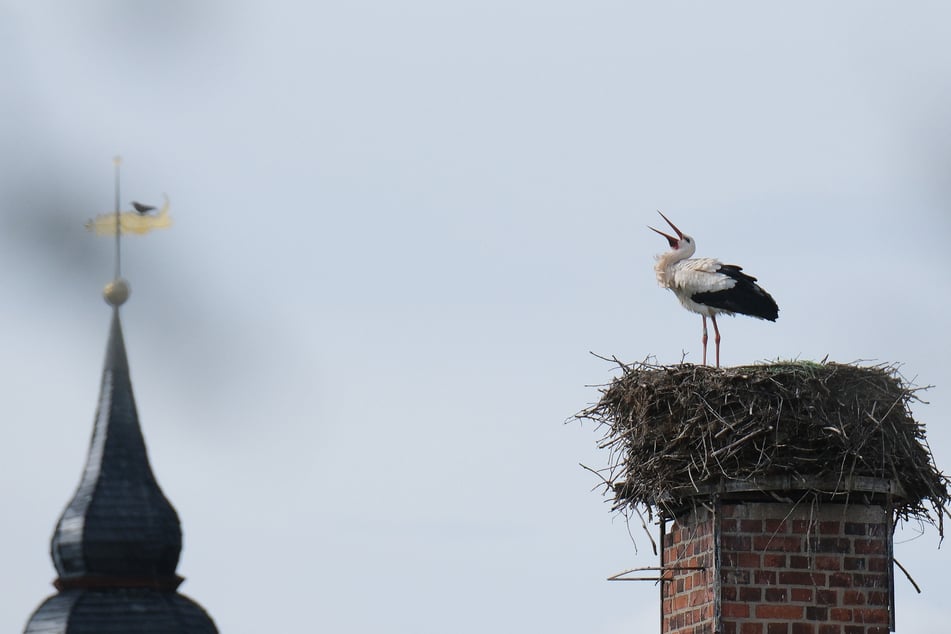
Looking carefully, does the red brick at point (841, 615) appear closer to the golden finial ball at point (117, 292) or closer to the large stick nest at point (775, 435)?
the large stick nest at point (775, 435)

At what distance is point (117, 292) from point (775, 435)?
42.4 ft

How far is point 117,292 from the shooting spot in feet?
91.4

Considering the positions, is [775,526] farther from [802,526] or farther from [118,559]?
[118,559]

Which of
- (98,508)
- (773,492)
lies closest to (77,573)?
(98,508)

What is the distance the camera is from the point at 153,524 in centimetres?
2489

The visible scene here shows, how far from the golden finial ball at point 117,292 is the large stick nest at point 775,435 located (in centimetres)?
1154

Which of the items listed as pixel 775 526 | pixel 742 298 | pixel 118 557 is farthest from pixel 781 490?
pixel 118 557

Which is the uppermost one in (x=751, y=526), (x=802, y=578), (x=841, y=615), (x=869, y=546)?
(x=751, y=526)

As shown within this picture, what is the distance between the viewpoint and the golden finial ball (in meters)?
27.6

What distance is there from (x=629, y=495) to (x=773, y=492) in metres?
1.30

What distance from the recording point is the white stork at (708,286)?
63.6ft

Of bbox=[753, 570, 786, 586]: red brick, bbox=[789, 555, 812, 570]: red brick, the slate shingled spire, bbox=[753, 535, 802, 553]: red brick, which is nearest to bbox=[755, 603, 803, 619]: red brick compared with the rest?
bbox=[753, 570, 786, 586]: red brick

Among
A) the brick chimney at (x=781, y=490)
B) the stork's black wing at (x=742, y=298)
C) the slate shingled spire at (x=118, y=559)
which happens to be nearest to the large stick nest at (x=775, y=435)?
the brick chimney at (x=781, y=490)

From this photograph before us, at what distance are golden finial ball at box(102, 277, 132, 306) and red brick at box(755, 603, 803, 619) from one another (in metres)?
13.1
